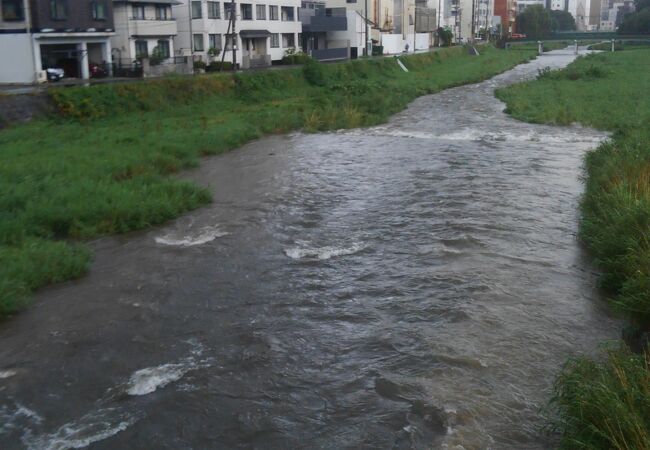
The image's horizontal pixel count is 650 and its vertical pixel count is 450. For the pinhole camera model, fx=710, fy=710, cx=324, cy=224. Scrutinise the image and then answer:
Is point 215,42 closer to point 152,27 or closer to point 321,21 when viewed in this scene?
point 152,27

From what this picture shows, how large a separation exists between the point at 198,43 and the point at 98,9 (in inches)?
336

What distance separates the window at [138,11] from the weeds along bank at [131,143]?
8.22 metres

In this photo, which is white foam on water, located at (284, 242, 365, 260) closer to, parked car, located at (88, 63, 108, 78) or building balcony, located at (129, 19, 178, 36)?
Result: parked car, located at (88, 63, 108, 78)

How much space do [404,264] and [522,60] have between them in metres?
72.1

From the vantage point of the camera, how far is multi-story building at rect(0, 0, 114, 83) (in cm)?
3144

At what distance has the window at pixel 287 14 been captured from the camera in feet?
169

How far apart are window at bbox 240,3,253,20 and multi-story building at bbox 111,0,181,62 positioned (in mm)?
7037

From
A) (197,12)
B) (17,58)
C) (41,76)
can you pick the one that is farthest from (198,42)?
(17,58)

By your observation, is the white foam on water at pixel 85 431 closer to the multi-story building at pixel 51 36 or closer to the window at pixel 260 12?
the multi-story building at pixel 51 36

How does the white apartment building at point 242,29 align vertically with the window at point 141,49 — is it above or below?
above

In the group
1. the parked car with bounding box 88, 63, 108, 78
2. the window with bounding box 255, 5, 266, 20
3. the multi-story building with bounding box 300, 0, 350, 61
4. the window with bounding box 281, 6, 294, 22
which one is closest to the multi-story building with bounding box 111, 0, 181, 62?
the parked car with bounding box 88, 63, 108, 78

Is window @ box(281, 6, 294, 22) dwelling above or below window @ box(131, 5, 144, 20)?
above

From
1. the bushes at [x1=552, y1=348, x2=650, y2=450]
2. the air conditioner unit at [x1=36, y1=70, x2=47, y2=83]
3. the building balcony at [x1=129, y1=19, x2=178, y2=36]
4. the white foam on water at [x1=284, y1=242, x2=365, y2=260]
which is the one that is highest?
the building balcony at [x1=129, y1=19, x2=178, y2=36]

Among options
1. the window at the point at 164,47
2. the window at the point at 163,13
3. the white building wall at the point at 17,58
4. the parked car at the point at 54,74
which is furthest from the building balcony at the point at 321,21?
the white building wall at the point at 17,58
